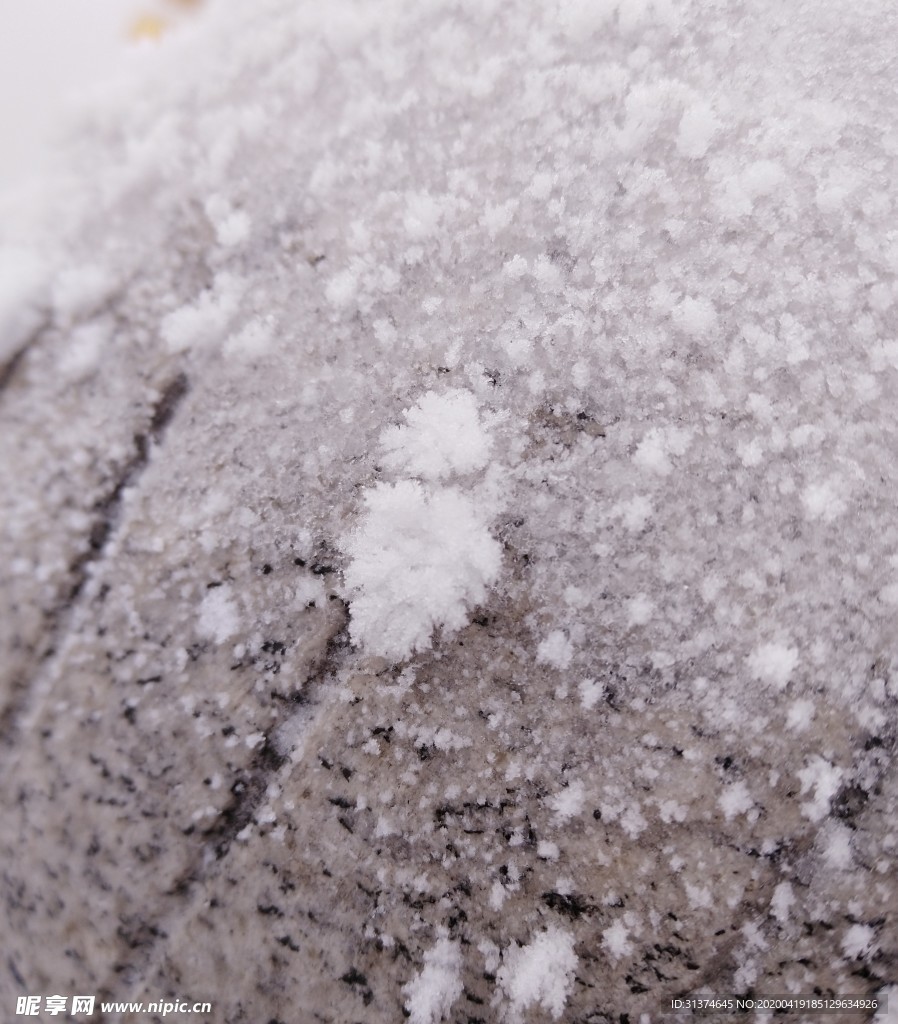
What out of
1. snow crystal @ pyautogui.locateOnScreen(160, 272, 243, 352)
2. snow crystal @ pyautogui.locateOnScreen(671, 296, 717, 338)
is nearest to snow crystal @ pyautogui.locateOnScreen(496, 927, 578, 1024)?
snow crystal @ pyautogui.locateOnScreen(671, 296, 717, 338)

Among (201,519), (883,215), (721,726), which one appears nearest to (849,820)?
(721,726)

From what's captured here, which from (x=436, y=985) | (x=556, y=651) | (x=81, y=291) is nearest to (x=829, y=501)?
(x=556, y=651)

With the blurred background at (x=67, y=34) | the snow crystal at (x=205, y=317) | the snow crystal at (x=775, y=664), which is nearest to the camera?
the snow crystal at (x=775, y=664)

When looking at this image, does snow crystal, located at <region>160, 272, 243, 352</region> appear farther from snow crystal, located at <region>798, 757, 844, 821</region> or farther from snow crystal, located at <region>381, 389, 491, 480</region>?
snow crystal, located at <region>798, 757, 844, 821</region>

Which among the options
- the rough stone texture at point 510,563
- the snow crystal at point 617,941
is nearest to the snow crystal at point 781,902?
the rough stone texture at point 510,563

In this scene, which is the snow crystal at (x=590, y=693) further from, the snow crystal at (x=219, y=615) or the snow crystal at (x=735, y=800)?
the snow crystal at (x=219, y=615)

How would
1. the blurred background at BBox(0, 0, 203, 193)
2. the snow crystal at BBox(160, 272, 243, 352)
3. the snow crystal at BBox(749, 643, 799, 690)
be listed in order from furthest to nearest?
the blurred background at BBox(0, 0, 203, 193)
the snow crystal at BBox(160, 272, 243, 352)
the snow crystal at BBox(749, 643, 799, 690)
